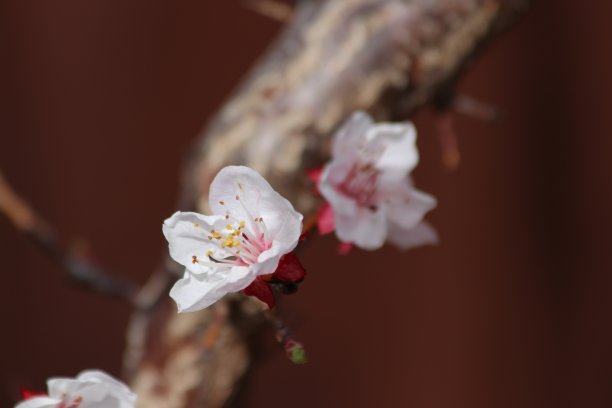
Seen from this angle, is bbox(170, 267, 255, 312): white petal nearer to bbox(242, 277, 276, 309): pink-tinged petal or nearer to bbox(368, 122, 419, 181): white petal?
bbox(242, 277, 276, 309): pink-tinged petal

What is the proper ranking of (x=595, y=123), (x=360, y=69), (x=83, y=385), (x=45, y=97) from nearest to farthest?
(x=83, y=385)
(x=360, y=69)
(x=45, y=97)
(x=595, y=123)

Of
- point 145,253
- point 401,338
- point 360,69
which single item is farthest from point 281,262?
point 401,338

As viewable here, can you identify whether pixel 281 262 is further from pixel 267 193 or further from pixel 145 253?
pixel 145 253

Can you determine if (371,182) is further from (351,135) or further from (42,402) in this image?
(42,402)

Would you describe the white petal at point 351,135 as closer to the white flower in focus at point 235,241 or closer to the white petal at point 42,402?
the white flower in focus at point 235,241

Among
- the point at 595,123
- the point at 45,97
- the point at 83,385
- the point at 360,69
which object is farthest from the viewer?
the point at 595,123
